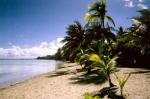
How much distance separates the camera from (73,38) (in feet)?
89.2

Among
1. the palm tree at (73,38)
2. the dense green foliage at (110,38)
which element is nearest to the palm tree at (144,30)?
the dense green foliage at (110,38)

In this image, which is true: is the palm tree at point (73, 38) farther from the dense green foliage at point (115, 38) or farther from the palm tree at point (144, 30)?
the palm tree at point (144, 30)

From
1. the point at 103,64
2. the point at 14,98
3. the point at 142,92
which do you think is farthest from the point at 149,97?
the point at 14,98

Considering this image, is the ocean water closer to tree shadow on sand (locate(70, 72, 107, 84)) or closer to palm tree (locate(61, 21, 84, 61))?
palm tree (locate(61, 21, 84, 61))

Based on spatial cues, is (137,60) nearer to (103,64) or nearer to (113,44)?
(113,44)

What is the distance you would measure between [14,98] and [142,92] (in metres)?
6.96

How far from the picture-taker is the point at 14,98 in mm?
11406

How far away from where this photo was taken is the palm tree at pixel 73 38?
26.5 metres

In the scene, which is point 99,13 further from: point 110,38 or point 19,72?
point 19,72

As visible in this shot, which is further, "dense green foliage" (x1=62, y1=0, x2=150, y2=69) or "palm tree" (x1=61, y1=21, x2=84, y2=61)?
"palm tree" (x1=61, y1=21, x2=84, y2=61)

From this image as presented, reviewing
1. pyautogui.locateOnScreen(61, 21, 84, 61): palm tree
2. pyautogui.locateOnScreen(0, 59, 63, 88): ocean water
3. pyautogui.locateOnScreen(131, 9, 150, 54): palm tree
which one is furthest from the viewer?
pyautogui.locateOnScreen(61, 21, 84, 61): palm tree

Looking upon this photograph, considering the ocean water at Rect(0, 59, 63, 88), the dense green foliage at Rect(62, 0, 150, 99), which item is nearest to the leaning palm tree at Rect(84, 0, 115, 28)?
the dense green foliage at Rect(62, 0, 150, 99)

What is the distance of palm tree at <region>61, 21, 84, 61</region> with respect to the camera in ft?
86.9

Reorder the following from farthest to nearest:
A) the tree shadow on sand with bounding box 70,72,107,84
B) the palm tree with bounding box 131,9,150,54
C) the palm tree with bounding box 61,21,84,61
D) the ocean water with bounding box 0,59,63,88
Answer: the palm tree with bounding box 61,21,84,61 → the ocean water with bounding box 0,59,63,88 → the palm tree with bounding box 131,9,150,54 → the tree shadow on sand with bounding box 70,72,107,84
